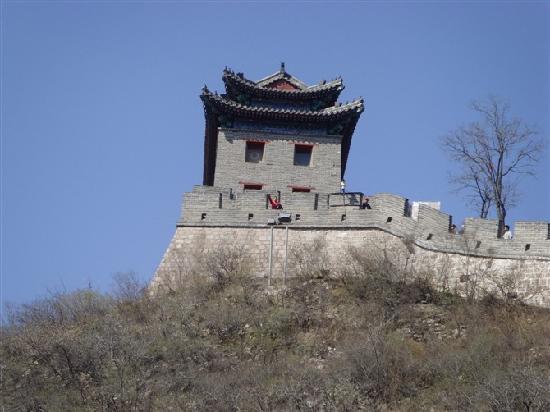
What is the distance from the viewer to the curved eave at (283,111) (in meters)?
30.3

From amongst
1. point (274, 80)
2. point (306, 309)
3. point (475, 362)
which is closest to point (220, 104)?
point (274, 80)

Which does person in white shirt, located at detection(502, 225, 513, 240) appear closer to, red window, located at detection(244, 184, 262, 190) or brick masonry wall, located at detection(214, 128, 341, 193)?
brick masonry wall, located at detection(214, 128, 341, 193)

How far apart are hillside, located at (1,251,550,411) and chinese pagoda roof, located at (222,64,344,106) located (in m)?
7.23

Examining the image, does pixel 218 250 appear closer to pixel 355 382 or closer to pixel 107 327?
pixel 107 327

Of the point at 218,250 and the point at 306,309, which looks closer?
the point at 306,309

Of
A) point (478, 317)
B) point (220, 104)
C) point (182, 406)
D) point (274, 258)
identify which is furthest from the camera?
point (220, 104)

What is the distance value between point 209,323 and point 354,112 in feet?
33.2

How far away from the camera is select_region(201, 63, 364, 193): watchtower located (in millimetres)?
30156

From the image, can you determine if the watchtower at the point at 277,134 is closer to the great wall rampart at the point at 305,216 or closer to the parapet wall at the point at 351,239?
the great wall rampart at the point at 305,216

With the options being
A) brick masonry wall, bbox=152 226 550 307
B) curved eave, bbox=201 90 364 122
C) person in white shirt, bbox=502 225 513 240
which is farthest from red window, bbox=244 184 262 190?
person in white shirt, bbox=502 225 513 240

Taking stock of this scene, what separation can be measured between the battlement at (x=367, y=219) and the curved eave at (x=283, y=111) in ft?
12.5

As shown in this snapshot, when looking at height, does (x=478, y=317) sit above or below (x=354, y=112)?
below

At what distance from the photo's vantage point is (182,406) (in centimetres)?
1903

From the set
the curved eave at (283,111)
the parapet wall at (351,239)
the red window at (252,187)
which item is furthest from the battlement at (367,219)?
the curved eave at (283,111)
